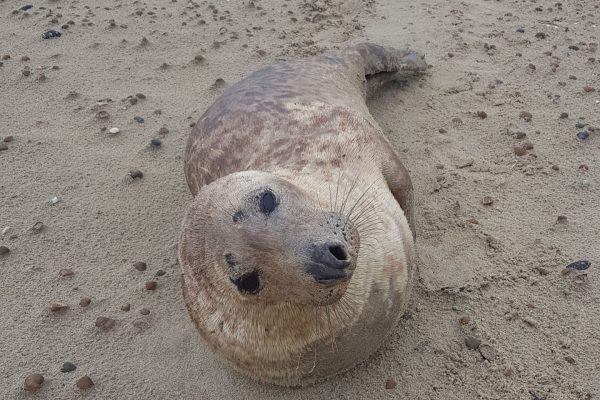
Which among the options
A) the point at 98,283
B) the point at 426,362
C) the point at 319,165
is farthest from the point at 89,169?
the point at 426,362

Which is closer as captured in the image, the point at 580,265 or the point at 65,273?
the point at 580,265

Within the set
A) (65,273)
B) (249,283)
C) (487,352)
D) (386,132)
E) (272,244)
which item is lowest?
(65,273)

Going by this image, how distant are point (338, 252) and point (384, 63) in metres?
2.77

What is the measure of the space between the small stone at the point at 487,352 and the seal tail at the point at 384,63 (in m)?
2.31

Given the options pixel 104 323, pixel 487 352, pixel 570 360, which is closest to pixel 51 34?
pixel 104 323

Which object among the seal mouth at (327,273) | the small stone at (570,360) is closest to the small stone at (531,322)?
the small stone at (570,360)

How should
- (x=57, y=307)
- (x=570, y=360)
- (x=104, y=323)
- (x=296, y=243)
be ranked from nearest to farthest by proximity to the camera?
1. (x=296, y=243)
2. (x=570, y=360)
3. (x=104, y=323)
4. (x=57, y=307)

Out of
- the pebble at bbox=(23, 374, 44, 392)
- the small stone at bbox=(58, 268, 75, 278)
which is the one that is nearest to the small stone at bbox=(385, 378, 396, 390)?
the pebble at bbox=(23, 374, 44, 392)

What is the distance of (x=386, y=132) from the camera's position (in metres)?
4.00

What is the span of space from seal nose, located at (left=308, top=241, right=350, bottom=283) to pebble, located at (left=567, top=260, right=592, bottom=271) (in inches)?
56.7

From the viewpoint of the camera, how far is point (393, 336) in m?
2.63

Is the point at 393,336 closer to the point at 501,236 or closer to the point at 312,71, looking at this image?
the point at 501,236

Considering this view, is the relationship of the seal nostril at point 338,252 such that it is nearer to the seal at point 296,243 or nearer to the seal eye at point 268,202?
the seal at point 296,243

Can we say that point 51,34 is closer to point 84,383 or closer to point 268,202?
point 84,383
